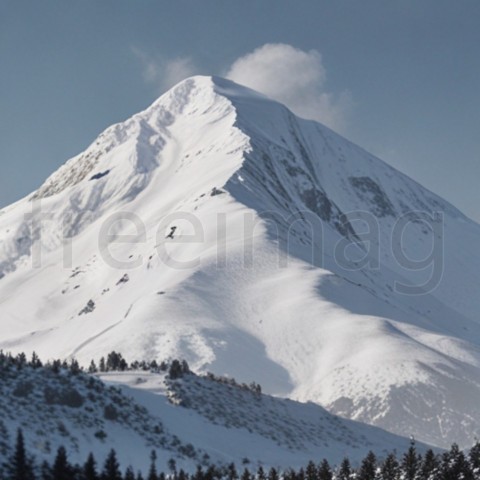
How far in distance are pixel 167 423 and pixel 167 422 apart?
38 centimetres

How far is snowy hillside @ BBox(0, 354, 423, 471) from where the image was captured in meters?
127

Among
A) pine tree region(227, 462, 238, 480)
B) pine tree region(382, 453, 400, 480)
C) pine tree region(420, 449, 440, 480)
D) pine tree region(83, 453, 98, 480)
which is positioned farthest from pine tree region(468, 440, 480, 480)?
pine tree region(83, 453, 98, 480)

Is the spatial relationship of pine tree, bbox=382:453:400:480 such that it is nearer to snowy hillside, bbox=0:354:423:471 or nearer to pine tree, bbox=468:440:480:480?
pine tree, bbox=468:440:480:480

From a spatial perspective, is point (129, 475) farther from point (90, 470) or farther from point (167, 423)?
point (167, 423)

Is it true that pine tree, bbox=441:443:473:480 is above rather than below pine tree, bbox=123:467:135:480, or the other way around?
above

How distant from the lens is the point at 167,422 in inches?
5600

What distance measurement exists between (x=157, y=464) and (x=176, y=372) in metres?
35.4

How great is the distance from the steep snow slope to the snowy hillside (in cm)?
16

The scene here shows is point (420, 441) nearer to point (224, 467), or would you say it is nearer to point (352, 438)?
point (352, 438)

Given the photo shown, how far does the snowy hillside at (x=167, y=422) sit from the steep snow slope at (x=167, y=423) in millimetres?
156

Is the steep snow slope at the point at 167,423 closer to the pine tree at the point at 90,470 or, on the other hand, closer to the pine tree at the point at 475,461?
the pine tree at the point at 90,470

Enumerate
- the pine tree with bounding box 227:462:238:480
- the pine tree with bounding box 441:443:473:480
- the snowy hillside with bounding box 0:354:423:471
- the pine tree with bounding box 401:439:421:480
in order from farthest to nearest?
1. the snowy hillside with bounding box 0:354:423:471
2. the pine tree with bounding box 227:462:238:480
3. the pine tree with bounding box 401:439:421:480
4. the pine tree with bounding box 441:443:473:480

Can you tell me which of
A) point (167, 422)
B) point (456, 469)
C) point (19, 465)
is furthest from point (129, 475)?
point (456, 469)

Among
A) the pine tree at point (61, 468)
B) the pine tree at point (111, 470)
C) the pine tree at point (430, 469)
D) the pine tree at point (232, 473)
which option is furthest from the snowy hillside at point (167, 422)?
the pine tree at point (430, 469)
